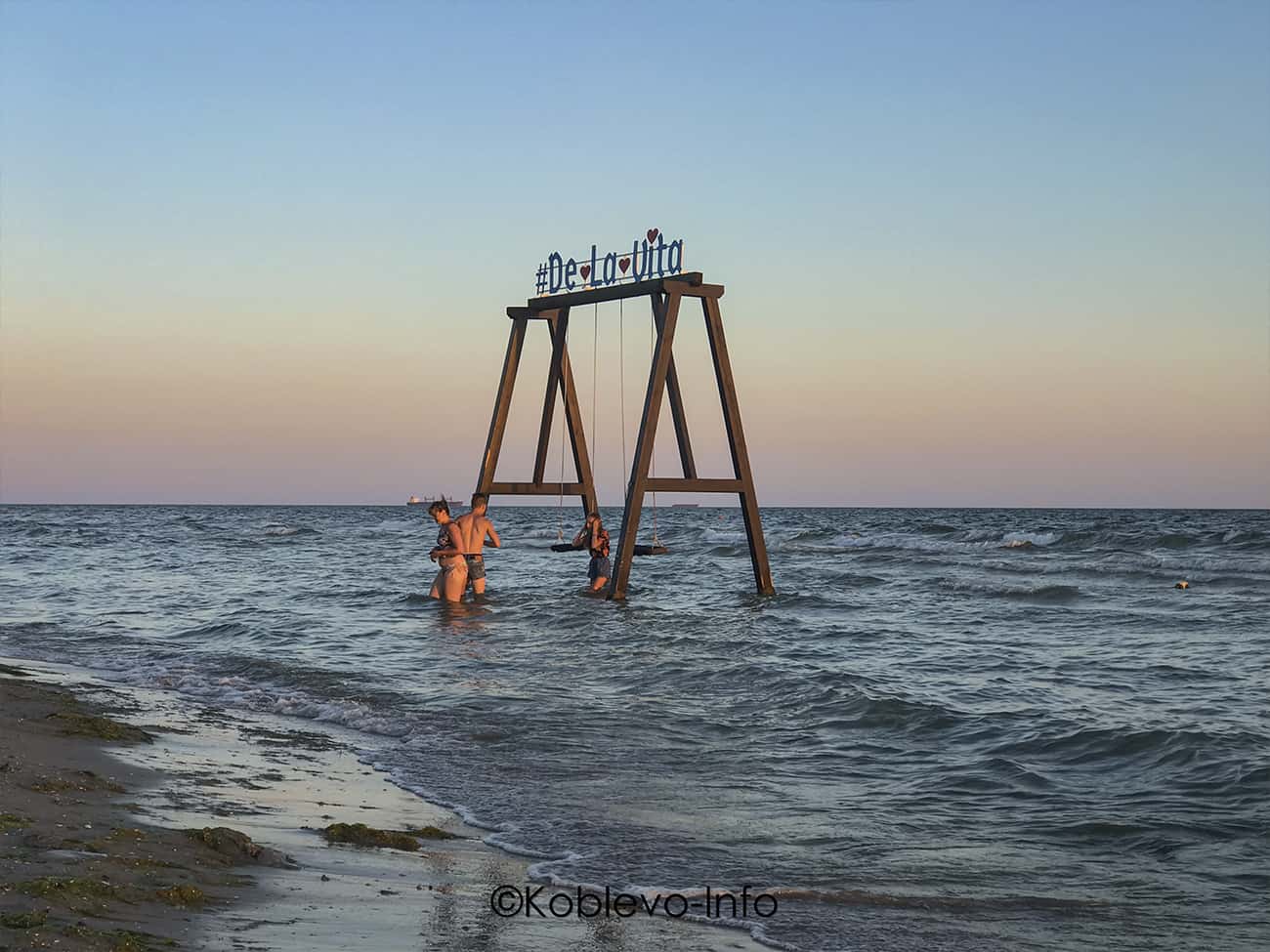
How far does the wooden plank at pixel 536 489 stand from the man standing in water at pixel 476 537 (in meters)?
1.05

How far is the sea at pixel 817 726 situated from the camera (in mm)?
5652

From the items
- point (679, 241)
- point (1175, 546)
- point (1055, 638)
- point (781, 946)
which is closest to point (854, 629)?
point (1055, 638)

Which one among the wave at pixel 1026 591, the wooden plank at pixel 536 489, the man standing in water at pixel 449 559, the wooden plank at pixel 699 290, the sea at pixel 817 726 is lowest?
the sea at pixel 817 726

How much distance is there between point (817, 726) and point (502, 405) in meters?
13.3

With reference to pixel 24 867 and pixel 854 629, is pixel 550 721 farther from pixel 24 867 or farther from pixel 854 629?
pixel 854 629

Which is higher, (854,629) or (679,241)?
(679,241)

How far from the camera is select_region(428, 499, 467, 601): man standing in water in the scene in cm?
1994

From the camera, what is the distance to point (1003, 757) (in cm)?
844

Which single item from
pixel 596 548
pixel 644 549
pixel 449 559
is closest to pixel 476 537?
pixel 449 559

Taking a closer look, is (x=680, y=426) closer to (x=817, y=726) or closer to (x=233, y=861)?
(x=817, y=726)

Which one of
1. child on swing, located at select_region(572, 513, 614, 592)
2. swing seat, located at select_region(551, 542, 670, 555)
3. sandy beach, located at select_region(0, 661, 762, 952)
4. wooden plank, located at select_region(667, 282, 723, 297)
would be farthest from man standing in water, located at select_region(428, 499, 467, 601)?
sandy beach, located at select_region(0, 661, 762, 952)

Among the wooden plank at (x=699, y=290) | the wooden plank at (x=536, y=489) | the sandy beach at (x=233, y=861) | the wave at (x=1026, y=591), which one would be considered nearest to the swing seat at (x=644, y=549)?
the wooden plank at (x=536, y=489)

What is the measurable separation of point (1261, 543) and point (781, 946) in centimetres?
3913

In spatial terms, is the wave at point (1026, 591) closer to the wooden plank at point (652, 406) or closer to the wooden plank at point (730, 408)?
the wooden plank at point (730, 408)
